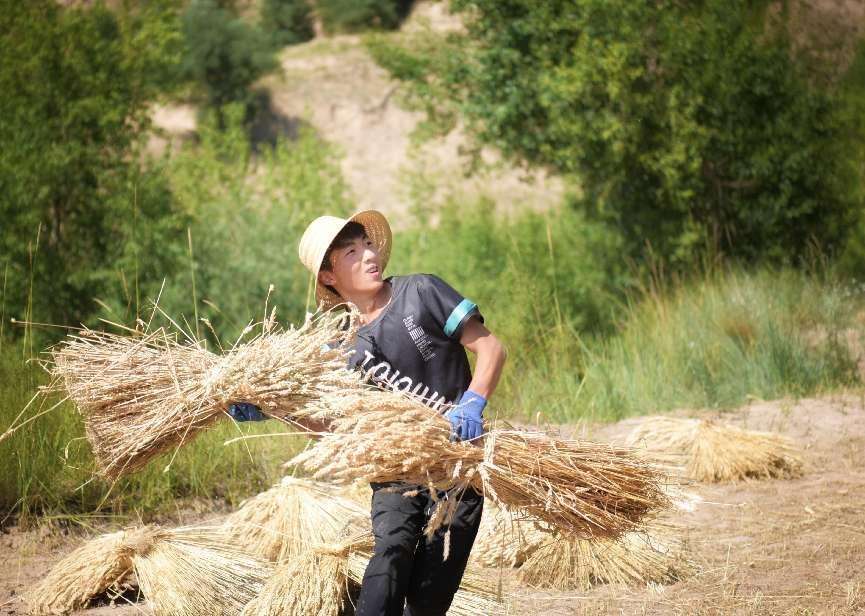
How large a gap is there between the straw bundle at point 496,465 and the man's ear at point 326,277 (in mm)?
542

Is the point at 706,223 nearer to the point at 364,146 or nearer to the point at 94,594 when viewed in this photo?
the point at 94,594

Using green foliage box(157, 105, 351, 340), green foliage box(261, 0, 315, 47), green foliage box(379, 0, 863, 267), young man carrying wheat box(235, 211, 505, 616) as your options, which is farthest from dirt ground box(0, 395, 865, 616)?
green foliage box(261, 0, 315, 47)

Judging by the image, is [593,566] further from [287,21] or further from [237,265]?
[287,21]

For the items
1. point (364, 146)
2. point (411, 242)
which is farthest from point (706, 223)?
point (364, 146)

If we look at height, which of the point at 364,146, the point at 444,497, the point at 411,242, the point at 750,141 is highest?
the point at 444,497

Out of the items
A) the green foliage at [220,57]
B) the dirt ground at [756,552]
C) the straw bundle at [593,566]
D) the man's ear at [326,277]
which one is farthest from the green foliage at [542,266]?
the green foliage at [220,57]

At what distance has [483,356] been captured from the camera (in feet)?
11.1

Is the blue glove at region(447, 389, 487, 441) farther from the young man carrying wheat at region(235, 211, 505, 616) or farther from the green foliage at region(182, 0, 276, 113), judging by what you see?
the green foliage at region(182, 0, 276, 113)

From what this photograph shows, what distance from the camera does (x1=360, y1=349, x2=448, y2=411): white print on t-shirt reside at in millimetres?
3403

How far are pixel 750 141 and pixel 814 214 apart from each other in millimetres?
1032

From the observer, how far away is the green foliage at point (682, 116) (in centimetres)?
1091

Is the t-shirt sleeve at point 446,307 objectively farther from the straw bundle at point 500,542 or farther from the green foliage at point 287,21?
the green foliage at point 287,21

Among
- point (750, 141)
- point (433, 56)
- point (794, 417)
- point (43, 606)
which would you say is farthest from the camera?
point (433, 56)

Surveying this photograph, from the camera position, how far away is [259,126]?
30125 mm
